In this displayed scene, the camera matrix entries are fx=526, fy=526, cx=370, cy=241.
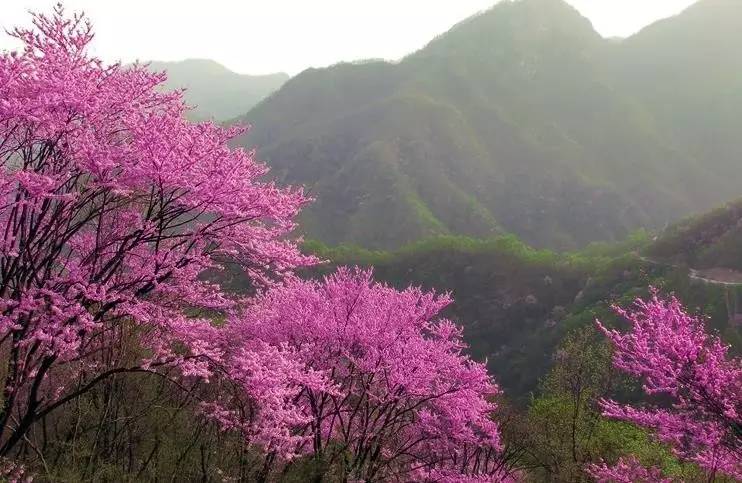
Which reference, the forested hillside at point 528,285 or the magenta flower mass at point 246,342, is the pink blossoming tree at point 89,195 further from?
the forested hillside at point 528,285

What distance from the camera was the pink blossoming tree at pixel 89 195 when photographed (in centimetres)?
784

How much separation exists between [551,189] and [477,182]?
1595 centimetres

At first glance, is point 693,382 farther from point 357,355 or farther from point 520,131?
point 520,131

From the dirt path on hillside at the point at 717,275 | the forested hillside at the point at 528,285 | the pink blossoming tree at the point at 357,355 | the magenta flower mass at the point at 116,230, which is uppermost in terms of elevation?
the magenta flower mass at the point at 116,230

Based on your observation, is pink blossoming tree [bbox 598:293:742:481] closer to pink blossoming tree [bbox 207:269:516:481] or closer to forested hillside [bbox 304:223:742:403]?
pink blossoming tree [bbox 207:269:516:481]

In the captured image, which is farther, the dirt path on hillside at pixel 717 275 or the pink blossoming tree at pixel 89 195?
the dirt path on hillside at pixel 717 275

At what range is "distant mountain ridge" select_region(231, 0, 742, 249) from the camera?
10738 cm

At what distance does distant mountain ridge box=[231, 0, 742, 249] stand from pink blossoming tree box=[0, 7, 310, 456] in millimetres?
84211

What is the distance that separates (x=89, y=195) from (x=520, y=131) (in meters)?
133

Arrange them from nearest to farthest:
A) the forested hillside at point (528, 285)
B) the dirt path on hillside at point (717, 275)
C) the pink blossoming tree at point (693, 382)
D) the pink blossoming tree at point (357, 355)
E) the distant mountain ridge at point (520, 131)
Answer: the pink blossoming tree at point (693, 382) < the pink blossoming tree at point (357, 355) < the dirt path on hillside at point (717, 275) < the forested hillside at point (528, 285) < the distant mountain ridge at point (520, 131)

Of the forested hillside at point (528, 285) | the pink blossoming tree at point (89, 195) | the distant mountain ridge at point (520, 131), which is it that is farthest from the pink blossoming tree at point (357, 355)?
the distant mountain ridge at point (520, 131)

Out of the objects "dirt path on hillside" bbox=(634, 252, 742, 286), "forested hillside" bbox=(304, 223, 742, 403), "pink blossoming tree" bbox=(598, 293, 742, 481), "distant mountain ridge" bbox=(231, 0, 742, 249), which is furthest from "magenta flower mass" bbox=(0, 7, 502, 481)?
"distant mountain ridge" bbox=(231, 0, 742, 249)

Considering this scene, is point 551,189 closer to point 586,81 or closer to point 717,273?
point 586,81

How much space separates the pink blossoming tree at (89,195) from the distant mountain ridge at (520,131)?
8421cm
